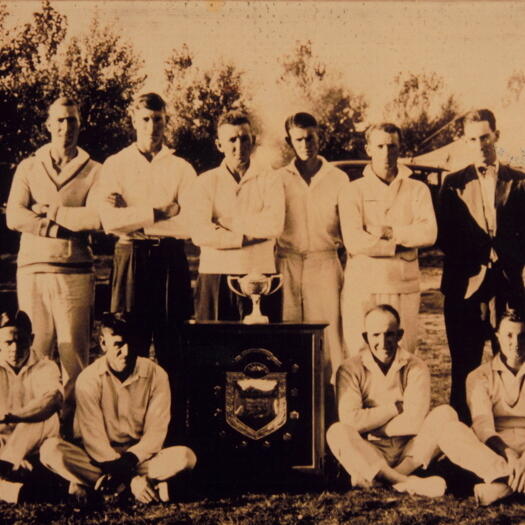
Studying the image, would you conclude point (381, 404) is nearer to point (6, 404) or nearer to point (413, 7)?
point (6, 404)

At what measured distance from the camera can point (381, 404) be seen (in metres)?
3.55

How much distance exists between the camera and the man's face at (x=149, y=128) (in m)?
3.86

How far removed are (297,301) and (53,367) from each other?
1.28 meters

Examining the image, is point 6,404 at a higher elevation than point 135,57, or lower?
lower

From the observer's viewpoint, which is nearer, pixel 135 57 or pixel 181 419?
pixel 181 419

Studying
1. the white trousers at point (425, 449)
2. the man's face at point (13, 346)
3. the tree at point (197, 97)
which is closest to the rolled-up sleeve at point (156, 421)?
the man's face at point (13, 346)

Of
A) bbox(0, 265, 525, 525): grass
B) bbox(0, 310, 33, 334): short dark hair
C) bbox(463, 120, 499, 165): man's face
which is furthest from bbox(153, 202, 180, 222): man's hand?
bbox(463, 120, 499, 165): man's face

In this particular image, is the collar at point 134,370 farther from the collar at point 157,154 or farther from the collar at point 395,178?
the collar at point 395,178

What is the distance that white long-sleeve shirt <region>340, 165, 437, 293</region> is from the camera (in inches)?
147

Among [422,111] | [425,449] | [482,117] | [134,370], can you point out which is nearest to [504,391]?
[425,449]

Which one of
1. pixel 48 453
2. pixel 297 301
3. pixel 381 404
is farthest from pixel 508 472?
pixel 48 453

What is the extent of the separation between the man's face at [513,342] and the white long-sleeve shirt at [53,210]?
2.16 metres

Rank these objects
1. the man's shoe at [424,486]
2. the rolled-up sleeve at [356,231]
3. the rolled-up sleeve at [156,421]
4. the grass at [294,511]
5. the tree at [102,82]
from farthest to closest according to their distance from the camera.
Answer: the tree at [102,82] < the rolled-up sleeve at [356,231] < the rolled-up sleeve at [156,421] < the man's shoe at [424,486] < the grass at [294,511]

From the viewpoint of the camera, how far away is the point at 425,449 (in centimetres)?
348
